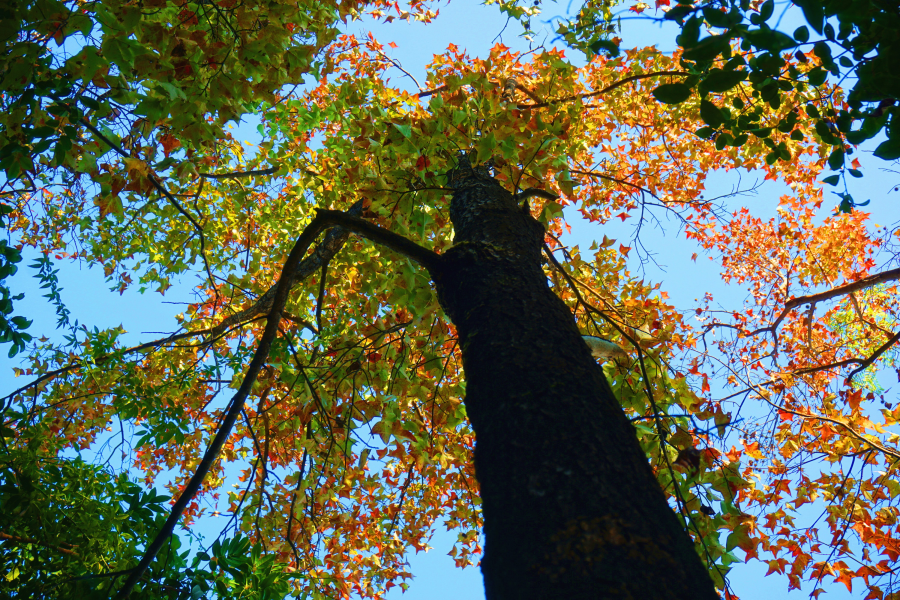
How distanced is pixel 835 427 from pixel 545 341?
4.04 metres

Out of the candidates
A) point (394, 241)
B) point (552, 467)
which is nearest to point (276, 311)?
point (394, 241)

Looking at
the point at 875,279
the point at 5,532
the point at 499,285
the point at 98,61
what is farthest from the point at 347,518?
the point at 875,279

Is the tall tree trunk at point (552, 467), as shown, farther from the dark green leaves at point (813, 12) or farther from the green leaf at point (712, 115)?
the dark green leaves at point (813, 12)

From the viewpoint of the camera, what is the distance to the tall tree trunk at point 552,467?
941mm

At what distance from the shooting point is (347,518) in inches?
163

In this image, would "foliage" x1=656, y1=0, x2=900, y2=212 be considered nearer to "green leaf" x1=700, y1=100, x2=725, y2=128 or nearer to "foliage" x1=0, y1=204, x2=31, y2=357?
"green leaf" x1=700, y1=100, x2=725, y2=128

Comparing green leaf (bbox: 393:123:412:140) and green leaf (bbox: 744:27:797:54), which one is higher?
green leaf (bbox: 393:123:412:140)

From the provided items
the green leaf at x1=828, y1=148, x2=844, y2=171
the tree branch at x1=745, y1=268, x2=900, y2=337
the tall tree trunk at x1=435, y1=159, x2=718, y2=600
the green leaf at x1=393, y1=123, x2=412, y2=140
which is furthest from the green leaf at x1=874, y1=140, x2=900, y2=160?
the tree branch at x1=745, y1=268, x2=900, y2=337

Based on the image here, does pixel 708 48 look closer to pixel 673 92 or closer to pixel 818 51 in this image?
pixel 673 92

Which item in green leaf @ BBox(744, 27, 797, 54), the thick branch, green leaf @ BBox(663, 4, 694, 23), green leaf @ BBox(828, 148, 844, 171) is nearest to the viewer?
green leaf @ BBox(744, 27, 797, 54)

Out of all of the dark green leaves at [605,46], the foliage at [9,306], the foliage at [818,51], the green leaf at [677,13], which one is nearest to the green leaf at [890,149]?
the foliage at [818,51]

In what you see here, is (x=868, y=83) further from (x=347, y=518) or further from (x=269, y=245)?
(x=269, y=245)

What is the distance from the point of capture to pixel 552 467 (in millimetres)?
1148

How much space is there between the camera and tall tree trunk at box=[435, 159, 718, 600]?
94 cm
